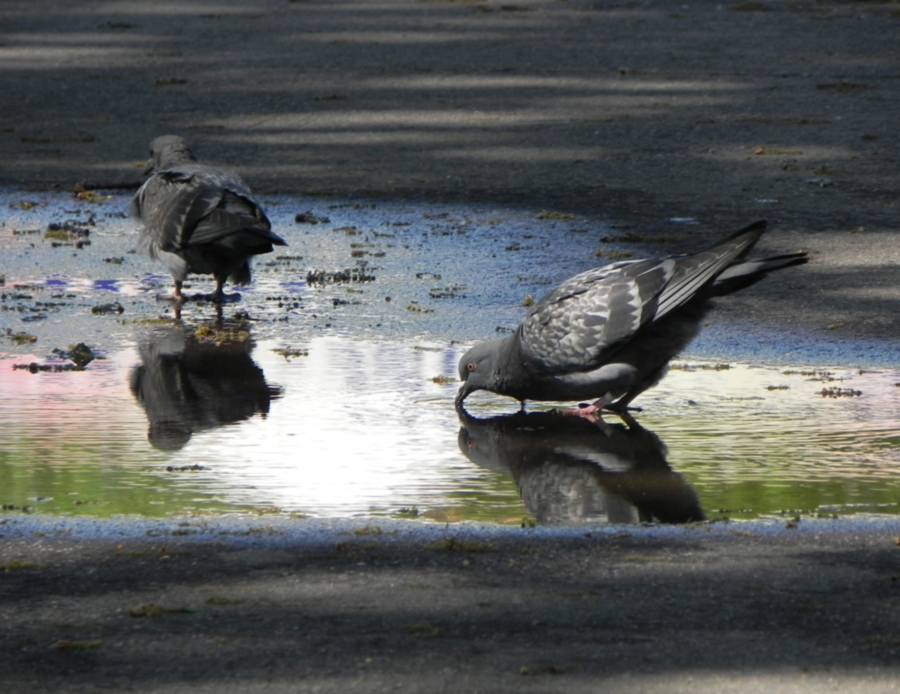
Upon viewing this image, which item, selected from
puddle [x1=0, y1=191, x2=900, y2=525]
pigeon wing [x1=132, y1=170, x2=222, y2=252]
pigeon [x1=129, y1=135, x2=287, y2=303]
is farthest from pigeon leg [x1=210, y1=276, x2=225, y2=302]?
pigeon wing [x1=132, y1=170, x2=222, y2=252]

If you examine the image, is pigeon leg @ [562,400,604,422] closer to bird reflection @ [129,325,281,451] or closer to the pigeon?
bird reflection @ [129,325,281,451]

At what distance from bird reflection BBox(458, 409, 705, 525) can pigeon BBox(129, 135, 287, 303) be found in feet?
7.40

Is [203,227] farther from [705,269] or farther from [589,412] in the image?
[705,269]

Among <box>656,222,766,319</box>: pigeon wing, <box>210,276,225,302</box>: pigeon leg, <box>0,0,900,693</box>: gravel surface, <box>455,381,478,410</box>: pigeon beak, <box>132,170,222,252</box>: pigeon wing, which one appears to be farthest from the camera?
<box>210,276,225,302</box>: pigeon leg

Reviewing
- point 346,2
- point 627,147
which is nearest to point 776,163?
point 627,147

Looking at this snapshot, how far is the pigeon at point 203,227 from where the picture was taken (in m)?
8.63

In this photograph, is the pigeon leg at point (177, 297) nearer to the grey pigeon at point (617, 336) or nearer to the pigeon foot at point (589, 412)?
the grey pigeon at point (617, 336)

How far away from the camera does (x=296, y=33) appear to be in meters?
17.3

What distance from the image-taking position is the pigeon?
863 cm

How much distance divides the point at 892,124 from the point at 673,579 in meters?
8.99

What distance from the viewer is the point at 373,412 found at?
674 cm

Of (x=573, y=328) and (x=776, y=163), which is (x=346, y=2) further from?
(x=573, y=328)

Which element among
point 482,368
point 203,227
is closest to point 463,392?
point 482,368

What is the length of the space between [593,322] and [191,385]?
1.83 m
